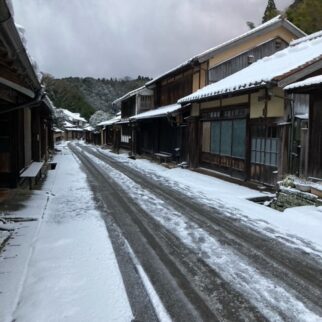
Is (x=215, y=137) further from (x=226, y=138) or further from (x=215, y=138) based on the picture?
(x=226, y=138)

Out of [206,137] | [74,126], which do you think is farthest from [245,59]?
[74,126]

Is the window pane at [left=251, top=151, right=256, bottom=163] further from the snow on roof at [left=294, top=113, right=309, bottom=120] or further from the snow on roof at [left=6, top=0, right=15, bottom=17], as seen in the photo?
the snow on roof at [left=6, top=0, right=15, bottom=17]

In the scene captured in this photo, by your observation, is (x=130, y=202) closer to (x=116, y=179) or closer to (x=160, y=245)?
(x=160, y=245)

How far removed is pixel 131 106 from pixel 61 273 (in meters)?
33.6

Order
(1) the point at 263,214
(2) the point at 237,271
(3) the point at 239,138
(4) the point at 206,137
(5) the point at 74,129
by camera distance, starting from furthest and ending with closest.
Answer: (5) the point at 74,129
(4) the point at 206,137
(3) the point at 239,138
(1) the point at 263,214
(2) the point at 237,271

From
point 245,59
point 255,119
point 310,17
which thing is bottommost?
point 255,119

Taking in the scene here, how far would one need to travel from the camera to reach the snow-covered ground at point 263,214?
729 cm

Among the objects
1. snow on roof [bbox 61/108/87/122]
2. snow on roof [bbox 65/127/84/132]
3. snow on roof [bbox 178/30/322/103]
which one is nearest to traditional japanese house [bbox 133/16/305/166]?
snow on roof [bbox 178/30/322/103]

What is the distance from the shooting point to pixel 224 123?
1616cm

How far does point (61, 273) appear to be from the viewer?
5211 millimetres

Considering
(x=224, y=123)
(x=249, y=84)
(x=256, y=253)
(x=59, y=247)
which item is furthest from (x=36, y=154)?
(x=256, y=253)

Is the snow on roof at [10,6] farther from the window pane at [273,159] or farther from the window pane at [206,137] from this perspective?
the window pane at [206,137]

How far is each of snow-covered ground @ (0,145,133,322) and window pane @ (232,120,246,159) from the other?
7.50m

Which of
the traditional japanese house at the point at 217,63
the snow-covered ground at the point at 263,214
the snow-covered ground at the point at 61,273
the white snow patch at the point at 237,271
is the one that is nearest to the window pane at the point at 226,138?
the snow-covered ground at the point at 263,214
